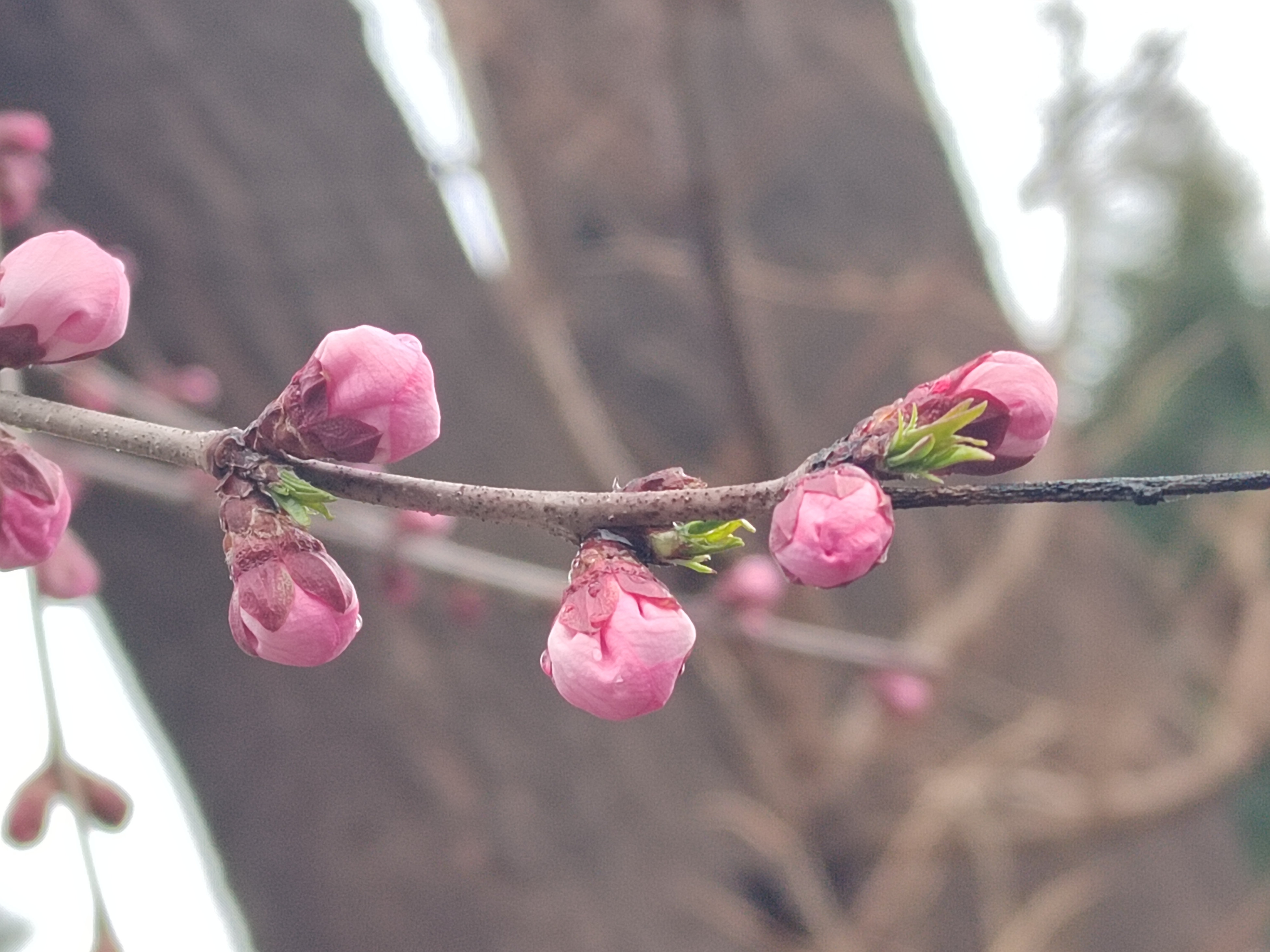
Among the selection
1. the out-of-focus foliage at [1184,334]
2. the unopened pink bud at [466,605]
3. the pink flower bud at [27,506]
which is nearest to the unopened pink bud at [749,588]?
the unopened pink bud at [466,605]

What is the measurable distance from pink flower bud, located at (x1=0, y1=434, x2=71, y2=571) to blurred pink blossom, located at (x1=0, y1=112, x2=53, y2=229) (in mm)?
369

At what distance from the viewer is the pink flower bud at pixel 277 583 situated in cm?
31

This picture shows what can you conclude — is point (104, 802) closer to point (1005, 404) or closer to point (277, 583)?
point (277, 583)

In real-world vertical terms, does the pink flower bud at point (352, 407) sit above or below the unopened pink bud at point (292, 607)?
above

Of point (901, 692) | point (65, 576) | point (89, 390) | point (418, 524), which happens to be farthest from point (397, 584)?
point (901, 692)

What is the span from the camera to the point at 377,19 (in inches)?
53.1

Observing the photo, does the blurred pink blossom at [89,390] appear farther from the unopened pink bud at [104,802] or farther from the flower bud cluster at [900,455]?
the flower bud cluster at [900,455]

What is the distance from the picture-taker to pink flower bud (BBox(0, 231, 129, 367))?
0.31m

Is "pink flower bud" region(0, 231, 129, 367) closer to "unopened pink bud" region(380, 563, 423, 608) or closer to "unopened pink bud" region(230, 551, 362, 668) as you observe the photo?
"unopened pink bud" region(230, 551, 362, 668)

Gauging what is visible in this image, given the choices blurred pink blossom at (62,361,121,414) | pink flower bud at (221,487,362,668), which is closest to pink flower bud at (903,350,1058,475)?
pink flower bud at (221,487,362,668)

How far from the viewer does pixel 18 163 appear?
60cm

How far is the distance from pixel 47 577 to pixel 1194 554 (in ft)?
10.3

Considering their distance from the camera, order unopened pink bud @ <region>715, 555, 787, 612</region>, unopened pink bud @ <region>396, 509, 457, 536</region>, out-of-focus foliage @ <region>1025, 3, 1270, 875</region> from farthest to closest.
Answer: out-of-focus foliage @ <region>1025, 3, 1270, 875</region> < unopened pink bud @ <region>715, 555, 787, 612</region> < unopened pink bud @ <region>396, 509, 457, 536</region>

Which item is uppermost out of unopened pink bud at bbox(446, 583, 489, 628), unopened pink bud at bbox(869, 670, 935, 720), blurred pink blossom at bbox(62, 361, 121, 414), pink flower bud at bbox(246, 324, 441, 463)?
blurred pink blossom at bbox(62, 361, 121, 414)
